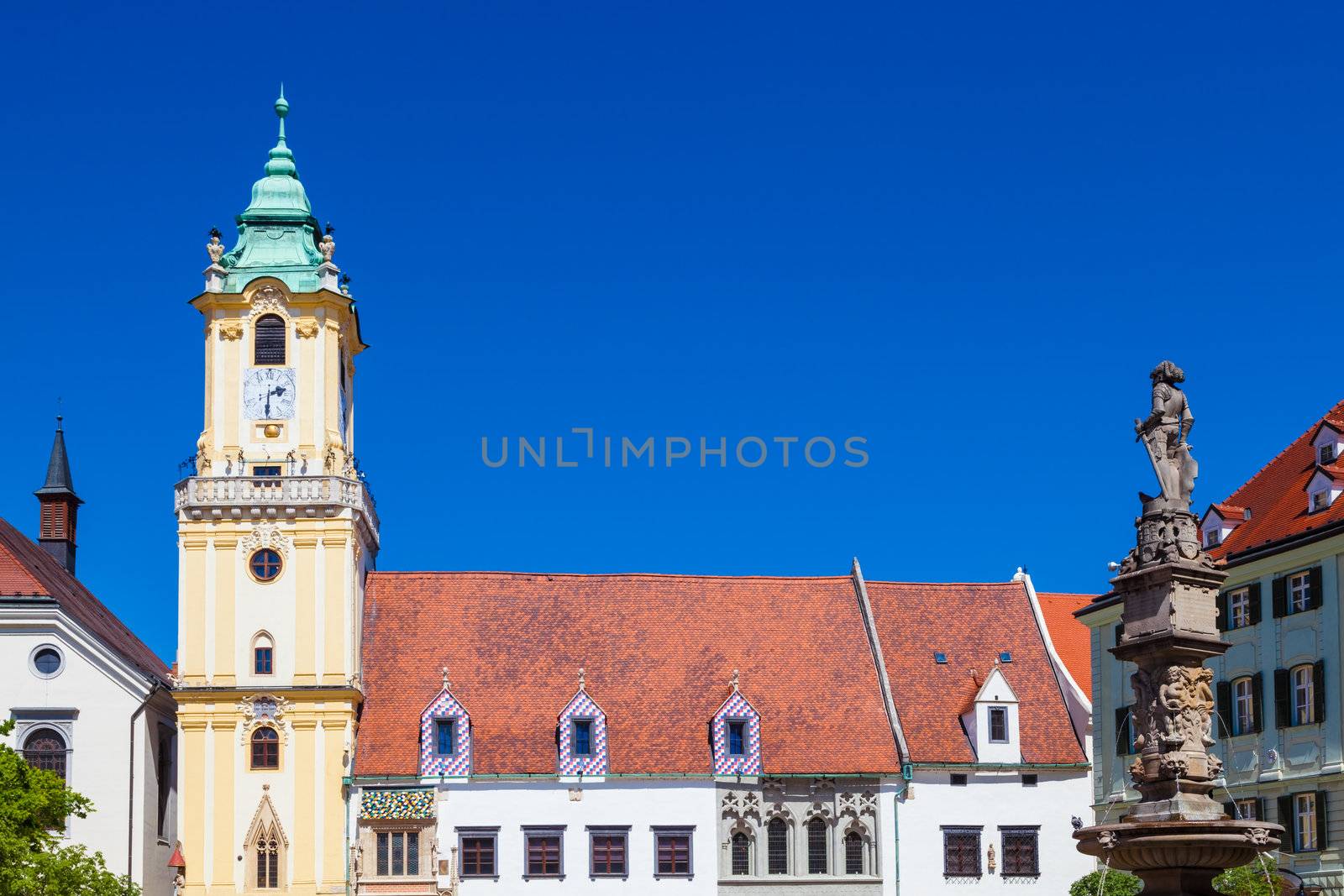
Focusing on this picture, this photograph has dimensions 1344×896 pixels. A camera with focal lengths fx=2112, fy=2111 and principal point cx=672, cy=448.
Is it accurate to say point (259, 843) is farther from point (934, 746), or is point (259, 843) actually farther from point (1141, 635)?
point (1141, 635)

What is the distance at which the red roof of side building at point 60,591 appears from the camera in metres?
66.1

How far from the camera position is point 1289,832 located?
5538cm

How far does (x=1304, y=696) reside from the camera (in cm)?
5478

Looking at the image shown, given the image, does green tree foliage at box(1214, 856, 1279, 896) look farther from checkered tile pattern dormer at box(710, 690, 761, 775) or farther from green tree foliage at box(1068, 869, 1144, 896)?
checkered tile pattern dormer at box(710, 690, 761, 775)

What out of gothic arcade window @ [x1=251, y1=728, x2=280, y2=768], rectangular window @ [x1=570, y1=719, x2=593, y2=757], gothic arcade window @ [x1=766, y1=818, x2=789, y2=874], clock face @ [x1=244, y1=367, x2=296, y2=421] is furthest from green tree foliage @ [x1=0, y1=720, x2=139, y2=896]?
gothic arcade window @ [x1=766, y1=818, x2=789, y2=874]

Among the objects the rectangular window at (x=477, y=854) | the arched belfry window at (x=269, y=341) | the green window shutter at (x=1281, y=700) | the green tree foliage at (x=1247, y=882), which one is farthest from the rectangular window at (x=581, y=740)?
the green tree foliage at (x=1247, y=882)

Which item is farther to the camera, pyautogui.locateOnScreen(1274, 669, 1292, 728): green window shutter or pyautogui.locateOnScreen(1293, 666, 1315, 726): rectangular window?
pyautogui.locateOnScreen(1274, 669, 1292, 728): green window shutter

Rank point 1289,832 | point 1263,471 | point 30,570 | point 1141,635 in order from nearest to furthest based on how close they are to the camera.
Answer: point 1141,635, point 1289,832, point 1263,471, point 30,570

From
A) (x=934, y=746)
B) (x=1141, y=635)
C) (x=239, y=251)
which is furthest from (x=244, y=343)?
(x=1141, y=635)

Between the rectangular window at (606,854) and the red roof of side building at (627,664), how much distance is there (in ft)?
7.31

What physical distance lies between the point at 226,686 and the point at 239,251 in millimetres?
14793

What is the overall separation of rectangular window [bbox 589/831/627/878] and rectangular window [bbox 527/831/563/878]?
3.62 feet

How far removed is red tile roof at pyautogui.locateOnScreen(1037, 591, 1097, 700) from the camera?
7694 cm

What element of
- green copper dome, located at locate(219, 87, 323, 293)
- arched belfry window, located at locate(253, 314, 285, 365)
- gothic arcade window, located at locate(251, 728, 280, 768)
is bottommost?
gothic arcade window, located at locate(251, 728, 280, 768)
